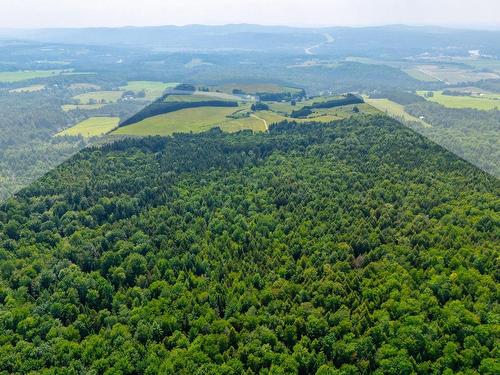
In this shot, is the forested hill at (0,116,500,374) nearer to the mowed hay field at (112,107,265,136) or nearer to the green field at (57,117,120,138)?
the mowed hay field at (112,107,265,136)

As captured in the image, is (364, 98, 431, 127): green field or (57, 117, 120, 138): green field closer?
(364, 98, 431, 127): green field

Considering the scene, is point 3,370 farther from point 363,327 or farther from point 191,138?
point 191,138

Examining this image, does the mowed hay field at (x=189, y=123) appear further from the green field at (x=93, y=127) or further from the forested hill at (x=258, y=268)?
the forested hill at (x=258, y=268)

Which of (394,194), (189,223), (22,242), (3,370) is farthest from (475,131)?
(3,370)

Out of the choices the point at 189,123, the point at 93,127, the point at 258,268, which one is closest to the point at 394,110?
the point at 189,123

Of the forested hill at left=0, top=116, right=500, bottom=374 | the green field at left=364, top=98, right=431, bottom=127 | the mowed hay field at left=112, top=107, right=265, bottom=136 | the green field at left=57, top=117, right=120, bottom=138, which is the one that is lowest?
the forested hill at left=0, top=116, right=500, bottom=374

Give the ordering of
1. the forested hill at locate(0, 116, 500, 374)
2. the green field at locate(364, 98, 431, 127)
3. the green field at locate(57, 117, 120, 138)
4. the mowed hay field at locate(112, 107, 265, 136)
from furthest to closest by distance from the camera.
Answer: the green field at locate(57, 117, 120, 138) < the green field at locate(364, 98, 431, 127) < the mowed hay field at locate(112, 107, 265, 136) < the forested hill at locate(0, 116, 500, 374)

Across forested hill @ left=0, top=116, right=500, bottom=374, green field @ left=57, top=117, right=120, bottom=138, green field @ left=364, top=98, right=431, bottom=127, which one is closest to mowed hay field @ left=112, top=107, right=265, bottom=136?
green field @ left=57, top=117, right=120, bottom=138
